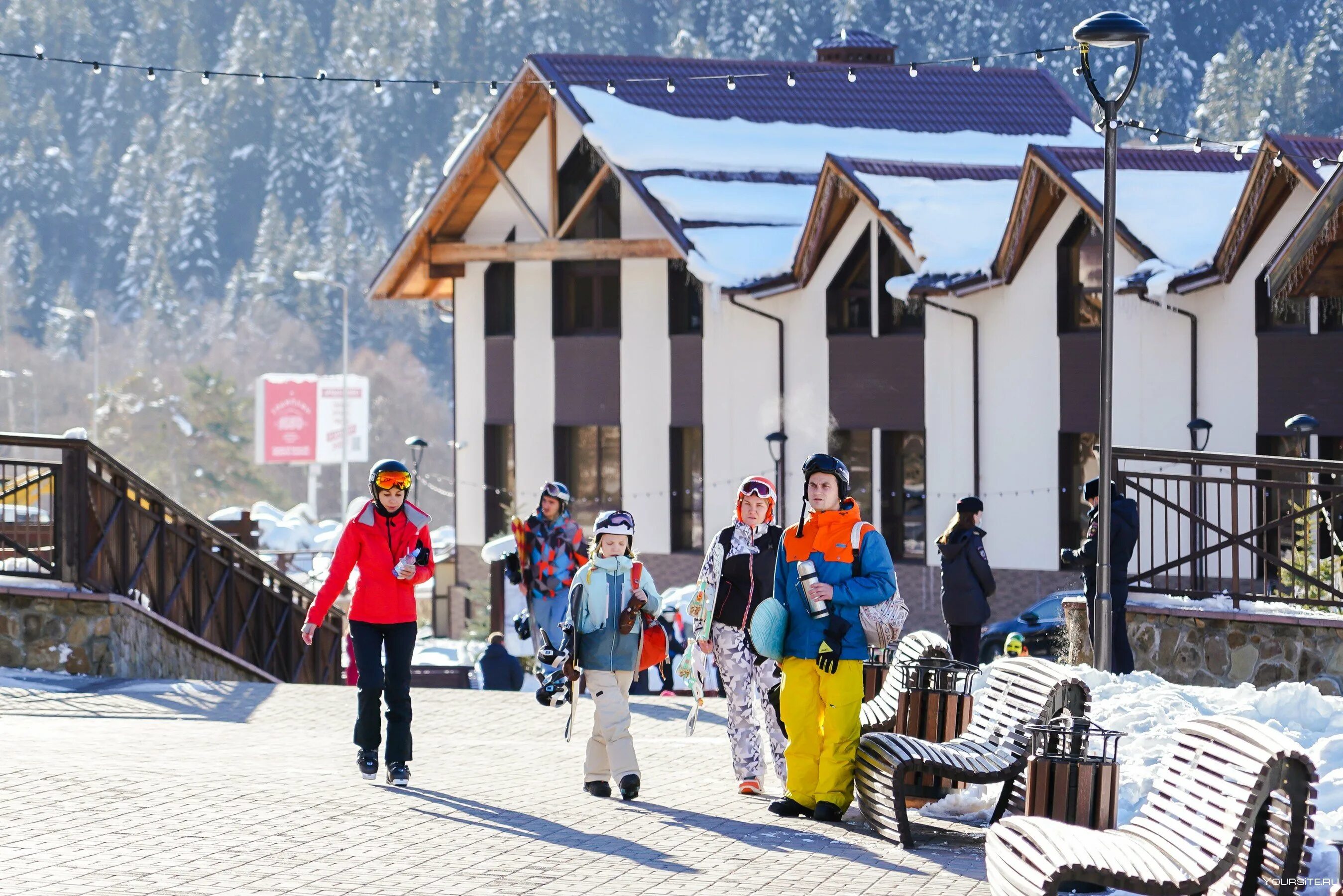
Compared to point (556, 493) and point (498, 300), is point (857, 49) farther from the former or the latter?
point (556, 493)

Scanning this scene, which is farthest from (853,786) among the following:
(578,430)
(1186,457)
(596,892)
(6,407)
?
(6,407)

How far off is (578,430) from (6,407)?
80339mm

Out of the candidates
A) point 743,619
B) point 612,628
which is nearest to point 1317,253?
point 743,619

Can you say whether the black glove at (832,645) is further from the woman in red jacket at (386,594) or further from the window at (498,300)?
the window at (498,300)

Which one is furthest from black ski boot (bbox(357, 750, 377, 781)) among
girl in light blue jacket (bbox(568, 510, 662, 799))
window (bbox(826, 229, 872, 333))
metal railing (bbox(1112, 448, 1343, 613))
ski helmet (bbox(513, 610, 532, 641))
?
window (bbox(826, 229, 872, 333))

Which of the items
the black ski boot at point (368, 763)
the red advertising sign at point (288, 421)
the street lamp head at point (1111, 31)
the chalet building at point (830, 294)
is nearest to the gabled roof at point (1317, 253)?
the street lamp head at point (1111, 31)

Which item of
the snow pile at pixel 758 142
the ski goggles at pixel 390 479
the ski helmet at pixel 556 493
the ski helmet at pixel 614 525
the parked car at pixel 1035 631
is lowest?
the parked car at pixel 1035 631

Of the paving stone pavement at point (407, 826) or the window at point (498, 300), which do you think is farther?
the window at point (498, 300)

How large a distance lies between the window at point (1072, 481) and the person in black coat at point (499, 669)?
13768mm

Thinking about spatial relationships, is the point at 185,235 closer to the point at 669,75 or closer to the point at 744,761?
the point at 669,75

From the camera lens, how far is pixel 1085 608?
15.9 metres

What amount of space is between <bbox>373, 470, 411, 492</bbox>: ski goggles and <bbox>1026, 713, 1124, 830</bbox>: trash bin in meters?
3.50

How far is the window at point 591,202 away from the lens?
119 ft

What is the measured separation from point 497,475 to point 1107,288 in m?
25.2
